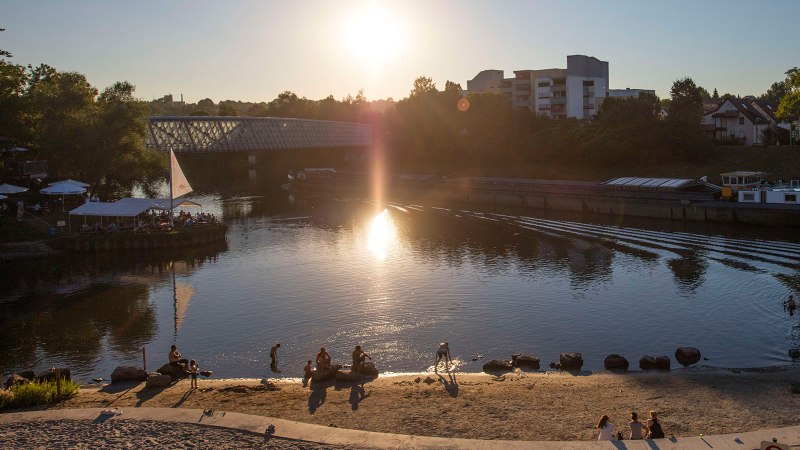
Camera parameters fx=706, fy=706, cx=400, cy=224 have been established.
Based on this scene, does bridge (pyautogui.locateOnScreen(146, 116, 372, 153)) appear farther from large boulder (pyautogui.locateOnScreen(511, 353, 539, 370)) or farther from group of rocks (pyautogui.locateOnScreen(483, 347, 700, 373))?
group of rocks (pyautogui.locateOnScreen(483, 347, 700, 373))

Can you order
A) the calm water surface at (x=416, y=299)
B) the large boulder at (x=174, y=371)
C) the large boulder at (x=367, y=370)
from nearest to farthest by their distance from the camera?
the large boulder at (x=367, y=370) < the large boulder at (x=174, y=371) < the calm water surface at (x=416, y=299)

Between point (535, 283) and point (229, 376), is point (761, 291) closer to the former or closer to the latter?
point (535, 283)

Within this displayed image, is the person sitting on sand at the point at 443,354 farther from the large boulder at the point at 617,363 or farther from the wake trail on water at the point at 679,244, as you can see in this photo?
the wake trail on water at the point at 679,244

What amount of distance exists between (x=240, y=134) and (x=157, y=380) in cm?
7500

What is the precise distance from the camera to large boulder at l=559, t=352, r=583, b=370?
2573cm

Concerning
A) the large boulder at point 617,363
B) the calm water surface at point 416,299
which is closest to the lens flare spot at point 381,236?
the calm water surface at point 416,299

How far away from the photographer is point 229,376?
2617 cm

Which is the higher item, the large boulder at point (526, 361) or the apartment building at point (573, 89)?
the apartment building at point (573, 89)

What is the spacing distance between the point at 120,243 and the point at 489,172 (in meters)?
57.9

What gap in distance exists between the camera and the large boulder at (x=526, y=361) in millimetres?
25953

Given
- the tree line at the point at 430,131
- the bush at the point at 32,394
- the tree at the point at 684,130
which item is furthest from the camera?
the tree at the point at 684,130

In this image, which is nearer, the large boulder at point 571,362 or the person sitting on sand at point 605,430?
the person sitting on sand at point 605,430

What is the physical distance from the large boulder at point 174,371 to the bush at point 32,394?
318 centimetres

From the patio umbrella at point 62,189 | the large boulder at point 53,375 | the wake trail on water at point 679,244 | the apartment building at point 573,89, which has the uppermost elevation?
the apartment building at point 573,89
